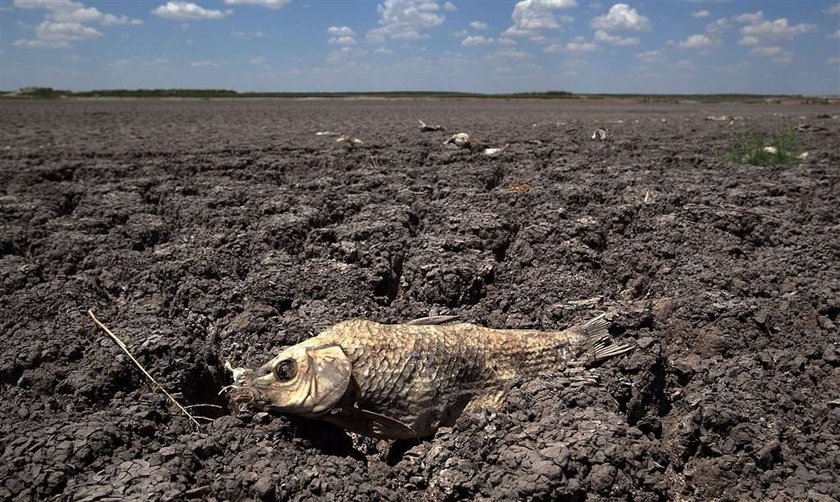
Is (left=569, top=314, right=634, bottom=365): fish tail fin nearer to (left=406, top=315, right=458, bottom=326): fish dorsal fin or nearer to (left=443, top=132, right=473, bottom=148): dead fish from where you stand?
(left=406, top=315, right=458, bottom=326): fish dorsal fin

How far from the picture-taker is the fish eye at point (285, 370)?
237 centimetres

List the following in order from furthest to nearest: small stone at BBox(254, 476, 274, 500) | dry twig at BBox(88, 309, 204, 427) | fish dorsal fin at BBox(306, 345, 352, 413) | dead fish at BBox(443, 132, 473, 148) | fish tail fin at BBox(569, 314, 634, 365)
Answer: dead fish at BBox(443, 132, 473, 148)
fish tail fin at BBox(569, 314, 634, 365)
dry twig at BBox(88, 309, 204, 427)
fish dorsal fin at BBox(306, 345, 352, 413)
small stone at BBox(254, 476, 274, 500)

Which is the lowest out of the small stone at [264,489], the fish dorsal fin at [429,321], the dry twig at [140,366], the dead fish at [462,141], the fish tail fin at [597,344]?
the small stone at [264,489]

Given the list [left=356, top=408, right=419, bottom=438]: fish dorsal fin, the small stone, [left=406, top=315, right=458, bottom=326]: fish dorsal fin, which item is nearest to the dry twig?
the small stone

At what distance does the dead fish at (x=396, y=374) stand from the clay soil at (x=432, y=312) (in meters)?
0.12

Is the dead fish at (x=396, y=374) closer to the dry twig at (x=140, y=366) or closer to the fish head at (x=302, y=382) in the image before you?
the fish head at (x=302, y=382)

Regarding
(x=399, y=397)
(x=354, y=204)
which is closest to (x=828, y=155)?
(x=354, y=204)

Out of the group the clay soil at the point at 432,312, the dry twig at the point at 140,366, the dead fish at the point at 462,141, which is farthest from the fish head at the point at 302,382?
the dead fish at the point at 462,141

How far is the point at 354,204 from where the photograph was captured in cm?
574

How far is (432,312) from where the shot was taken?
11.6 ft

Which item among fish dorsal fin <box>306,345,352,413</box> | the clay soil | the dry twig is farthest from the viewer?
the dry twig

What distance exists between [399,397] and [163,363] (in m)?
1.24

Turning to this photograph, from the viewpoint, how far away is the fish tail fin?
2.80m

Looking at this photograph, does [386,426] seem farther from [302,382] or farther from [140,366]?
[140,366]
